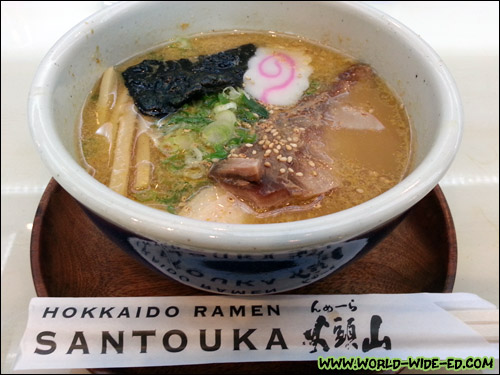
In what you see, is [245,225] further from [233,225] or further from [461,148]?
[461,148]

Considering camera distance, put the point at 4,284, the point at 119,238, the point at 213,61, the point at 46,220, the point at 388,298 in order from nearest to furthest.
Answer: the point at 119,238
the point at 388,298
the point at 46,220
the point at 4,284
the point at 213,61

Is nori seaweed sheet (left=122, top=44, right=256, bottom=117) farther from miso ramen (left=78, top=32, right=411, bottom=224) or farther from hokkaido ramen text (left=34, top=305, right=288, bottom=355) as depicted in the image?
hokkaido ramen text (left=34, top=305, right=288, bottom=355)

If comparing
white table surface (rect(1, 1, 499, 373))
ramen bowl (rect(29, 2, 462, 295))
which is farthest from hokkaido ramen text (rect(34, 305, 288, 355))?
white table surface (rect(1, 1, 499, 373))

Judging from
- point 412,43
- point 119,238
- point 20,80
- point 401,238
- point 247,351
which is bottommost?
point 20,80

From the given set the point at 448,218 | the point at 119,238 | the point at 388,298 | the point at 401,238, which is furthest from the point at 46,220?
the point at 448,218

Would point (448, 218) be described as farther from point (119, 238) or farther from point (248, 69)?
point (119, 238)

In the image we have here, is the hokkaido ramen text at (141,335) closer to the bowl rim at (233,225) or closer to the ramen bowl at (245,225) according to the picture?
the ramen bowl at (245,225)

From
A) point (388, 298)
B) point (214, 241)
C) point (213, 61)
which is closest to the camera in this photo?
point (214, 241)
